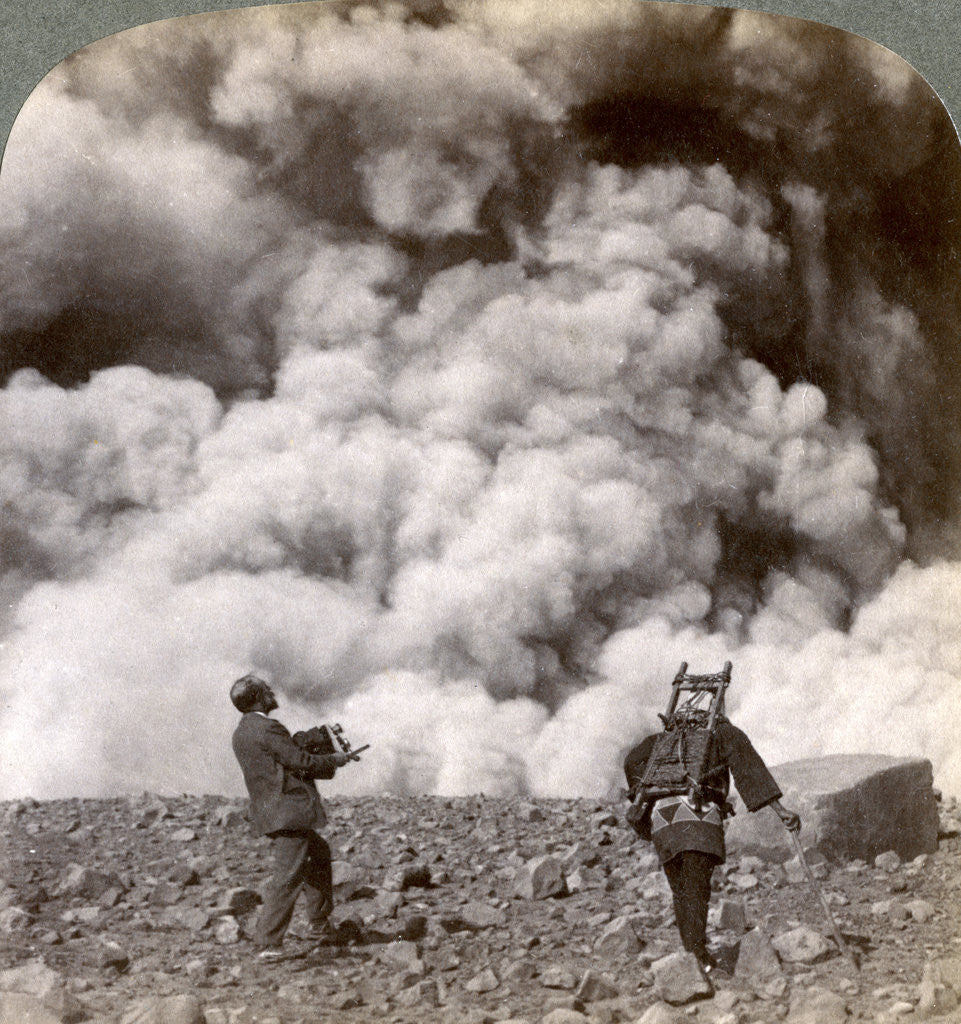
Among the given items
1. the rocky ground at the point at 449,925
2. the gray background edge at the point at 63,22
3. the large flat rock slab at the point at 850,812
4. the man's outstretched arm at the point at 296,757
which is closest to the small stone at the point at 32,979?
the rocky ground at the point at 449,925

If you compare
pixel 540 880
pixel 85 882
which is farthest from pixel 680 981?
pixel 85 882

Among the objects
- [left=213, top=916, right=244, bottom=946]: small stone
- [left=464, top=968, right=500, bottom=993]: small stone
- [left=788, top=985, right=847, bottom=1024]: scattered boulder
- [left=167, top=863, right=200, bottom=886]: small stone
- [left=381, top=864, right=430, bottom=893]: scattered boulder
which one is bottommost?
[left=788, top=985, right=847, bottom=1024]: scattered boulder

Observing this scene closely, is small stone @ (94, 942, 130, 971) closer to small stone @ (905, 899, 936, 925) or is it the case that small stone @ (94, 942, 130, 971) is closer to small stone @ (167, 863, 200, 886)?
small stone @ (167, 863, 200, 886)

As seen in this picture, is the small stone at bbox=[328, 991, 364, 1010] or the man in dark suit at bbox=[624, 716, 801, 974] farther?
the man in dark suit at bbox=[624, 716, 801, 974]

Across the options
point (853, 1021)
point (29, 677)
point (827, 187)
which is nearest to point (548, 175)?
point (827, 187)

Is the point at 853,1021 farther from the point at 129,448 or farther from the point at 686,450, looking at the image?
the point at 129,448

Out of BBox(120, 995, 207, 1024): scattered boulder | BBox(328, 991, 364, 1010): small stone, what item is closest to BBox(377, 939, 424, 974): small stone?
BBox(328, 991, 364, 1010): small stone

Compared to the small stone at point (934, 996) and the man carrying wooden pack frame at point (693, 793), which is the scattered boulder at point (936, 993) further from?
the man carrying wooden pack frame at point (693, 793)
